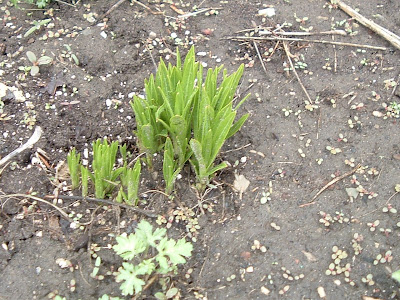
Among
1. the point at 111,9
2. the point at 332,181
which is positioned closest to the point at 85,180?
the point at 332,181

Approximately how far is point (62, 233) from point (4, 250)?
255 millimetres

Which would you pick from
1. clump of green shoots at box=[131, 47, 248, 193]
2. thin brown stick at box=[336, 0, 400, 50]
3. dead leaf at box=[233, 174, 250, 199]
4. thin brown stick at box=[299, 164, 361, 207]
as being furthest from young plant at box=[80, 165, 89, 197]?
thin brown stick at box=[336, 0, 400, 50]

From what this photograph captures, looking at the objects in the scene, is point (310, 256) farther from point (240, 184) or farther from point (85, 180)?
point (85, 180)

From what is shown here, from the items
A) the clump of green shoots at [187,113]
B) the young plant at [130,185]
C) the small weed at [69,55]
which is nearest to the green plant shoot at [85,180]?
the young plant at [130,185]

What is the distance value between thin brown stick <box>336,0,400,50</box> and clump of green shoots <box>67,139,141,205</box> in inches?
68.7

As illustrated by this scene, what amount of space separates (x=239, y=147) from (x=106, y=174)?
2.36 ft

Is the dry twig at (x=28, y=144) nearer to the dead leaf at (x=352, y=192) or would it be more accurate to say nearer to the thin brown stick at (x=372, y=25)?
the dead leaf at (x=352, y=192)

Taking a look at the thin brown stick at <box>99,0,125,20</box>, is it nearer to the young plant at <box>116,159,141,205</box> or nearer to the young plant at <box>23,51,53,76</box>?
the young plant at <box>23,51,53,76</box>

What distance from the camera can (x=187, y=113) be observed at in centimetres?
229

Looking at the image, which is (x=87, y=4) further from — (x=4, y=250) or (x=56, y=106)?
(x=4, y=250)

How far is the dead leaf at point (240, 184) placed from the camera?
2.46 meters

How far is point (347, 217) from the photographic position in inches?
93.5

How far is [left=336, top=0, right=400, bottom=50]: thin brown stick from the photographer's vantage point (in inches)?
119

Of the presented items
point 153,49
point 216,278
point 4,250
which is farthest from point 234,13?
point 4,250
